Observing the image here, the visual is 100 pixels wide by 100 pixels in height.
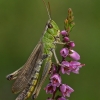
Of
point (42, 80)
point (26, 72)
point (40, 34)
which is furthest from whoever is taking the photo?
point (40, 34)

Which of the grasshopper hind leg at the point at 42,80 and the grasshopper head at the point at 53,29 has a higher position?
the grasshopper head at the point at 53,29

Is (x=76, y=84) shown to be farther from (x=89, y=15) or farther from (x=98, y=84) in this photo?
(x=89, y=15)

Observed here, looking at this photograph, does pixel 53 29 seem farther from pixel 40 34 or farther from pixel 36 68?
pixel 40 34

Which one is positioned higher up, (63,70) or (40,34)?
(40,34)

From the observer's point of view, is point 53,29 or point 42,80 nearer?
point 42,80

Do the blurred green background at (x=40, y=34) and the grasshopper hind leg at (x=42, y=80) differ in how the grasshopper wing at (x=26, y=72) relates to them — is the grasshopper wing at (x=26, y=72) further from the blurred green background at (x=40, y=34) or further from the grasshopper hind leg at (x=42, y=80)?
the blurred green background at (x=40, y=34)

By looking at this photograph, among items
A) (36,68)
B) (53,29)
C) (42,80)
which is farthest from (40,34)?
(42,80)

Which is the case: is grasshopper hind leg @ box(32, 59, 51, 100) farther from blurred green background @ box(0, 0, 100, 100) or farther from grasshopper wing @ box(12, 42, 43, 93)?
blurred green background @ box(0, 0, 100, 100)

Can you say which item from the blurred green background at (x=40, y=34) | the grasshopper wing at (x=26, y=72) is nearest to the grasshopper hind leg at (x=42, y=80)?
the grasshopper wing at (x=26, y=72)
